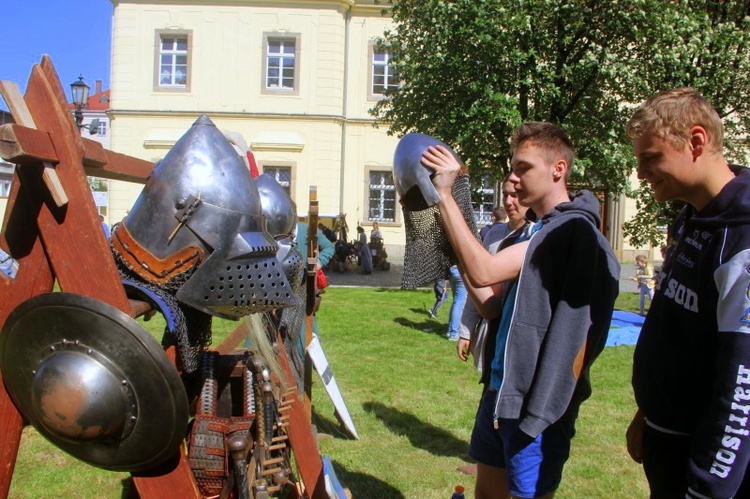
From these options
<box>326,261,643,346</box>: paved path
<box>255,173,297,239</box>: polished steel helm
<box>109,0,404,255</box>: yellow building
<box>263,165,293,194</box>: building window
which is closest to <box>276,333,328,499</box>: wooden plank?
<box>255,173,297,239</box>: polished steel helm

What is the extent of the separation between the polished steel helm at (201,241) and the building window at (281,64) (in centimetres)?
2022

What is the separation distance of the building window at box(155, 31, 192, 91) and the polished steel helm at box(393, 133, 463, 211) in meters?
21.2

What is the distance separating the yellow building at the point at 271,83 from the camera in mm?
21625

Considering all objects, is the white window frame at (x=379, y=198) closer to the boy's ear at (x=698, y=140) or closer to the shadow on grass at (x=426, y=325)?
the shadow on grass at (x=426, y=325)

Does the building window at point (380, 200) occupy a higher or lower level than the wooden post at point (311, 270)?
higher

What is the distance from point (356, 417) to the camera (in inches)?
205

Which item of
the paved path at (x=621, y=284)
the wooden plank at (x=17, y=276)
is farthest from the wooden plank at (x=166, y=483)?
the paved path at (x=621, y=284)

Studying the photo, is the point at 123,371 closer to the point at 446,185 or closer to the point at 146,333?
the point at 146,333

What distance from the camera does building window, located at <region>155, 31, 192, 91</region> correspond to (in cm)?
2188

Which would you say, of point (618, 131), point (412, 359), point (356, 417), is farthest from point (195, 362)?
point (618, 131)

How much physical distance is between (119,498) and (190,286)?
224 centimetres

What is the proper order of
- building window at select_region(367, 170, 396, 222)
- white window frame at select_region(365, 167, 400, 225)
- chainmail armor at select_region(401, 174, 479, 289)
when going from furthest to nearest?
building window at select_region(367, 170, 396, 222) → white window frame at select_region(365, 167, 400, 225) → chainmail armor at select_region(401, 174, 479, 289)

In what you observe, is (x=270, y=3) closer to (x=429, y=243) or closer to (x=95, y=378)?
(x=429, y=243)

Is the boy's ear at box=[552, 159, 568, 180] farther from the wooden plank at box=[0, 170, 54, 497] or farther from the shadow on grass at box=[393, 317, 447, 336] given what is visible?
the shadow on grass at box=[393, 317, 447, 336]
